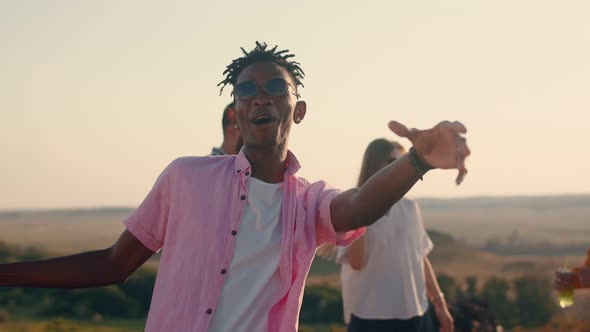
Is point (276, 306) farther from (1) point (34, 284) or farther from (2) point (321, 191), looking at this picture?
(1) point (34, 284)

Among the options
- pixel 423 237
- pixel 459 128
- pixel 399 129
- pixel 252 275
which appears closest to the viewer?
pixel 459 128

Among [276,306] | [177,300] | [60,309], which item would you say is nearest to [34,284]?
[177,300]

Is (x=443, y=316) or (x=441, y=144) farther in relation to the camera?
(x=443, y=316)

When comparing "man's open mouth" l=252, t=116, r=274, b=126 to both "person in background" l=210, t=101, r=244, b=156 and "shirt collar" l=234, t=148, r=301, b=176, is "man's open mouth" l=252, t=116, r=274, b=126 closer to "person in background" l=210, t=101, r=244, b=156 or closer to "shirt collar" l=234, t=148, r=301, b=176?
"shirt collar" l=234, t=148, r=301, b=176

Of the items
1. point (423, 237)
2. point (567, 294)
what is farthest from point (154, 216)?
point (423, 237)

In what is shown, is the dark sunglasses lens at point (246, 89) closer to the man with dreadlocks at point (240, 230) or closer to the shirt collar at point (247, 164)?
the man with dreadlocks at point (240, 230)

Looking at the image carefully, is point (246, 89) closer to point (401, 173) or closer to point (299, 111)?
point (299, 111)

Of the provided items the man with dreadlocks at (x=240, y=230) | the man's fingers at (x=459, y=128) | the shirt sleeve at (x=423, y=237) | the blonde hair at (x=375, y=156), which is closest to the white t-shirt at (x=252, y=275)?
the man with dreadlocks at (x=240, y=230)

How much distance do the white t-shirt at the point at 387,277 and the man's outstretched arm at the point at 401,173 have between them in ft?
10.6

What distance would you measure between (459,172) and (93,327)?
1092cm

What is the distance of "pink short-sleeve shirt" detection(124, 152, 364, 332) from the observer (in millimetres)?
3953

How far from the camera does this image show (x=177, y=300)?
397 cm

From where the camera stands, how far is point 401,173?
11.7ft

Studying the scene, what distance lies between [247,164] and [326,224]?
0.44 m
